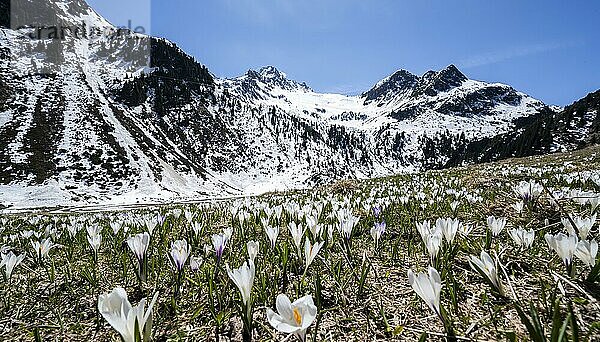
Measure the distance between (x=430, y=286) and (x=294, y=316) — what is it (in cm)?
63

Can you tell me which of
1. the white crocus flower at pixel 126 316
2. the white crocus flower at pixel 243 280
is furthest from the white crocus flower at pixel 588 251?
the white crocus flower at pixel 126 316

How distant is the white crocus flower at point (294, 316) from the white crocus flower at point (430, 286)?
515mm

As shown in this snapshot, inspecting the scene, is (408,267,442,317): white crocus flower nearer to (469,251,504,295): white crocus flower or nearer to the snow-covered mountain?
(469,251,504,295): white crocus flower

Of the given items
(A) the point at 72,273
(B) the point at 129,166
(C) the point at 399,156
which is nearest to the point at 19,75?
(B) the point at 129,166

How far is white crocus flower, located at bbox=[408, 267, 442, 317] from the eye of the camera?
1.47 meters

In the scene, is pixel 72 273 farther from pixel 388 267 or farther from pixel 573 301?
A: pixel 573 301

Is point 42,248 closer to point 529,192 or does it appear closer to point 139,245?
point 139,245

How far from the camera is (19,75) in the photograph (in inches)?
2815

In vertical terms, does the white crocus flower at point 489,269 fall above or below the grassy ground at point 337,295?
above

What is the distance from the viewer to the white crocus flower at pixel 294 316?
1.24 meters

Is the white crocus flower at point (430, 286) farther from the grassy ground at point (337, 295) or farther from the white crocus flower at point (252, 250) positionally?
the white crocus flower at point (252, 250)

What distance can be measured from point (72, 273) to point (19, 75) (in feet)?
307

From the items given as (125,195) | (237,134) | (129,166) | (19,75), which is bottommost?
(125,195)

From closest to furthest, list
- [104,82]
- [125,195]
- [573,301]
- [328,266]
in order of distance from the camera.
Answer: [573,301] < [328,266] < [125,195] < [104,82]
